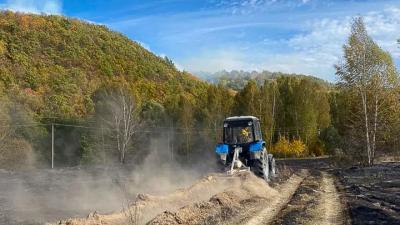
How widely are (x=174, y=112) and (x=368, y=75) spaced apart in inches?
1158

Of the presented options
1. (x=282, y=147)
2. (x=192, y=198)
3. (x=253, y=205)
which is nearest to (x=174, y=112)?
(x=282, y=147)

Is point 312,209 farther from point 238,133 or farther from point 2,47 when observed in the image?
point 2,47

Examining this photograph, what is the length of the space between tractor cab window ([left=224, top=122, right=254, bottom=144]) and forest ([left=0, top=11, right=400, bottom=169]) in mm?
15153

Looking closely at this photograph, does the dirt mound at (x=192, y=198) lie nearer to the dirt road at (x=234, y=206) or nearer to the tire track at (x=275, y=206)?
the dirt road at (x=234, y=206)

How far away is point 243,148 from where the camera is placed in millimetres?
18828

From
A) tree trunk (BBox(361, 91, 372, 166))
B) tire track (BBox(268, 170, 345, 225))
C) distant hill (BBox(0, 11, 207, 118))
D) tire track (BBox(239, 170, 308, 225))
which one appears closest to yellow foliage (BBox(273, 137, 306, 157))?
distant hill (BBox(0, 11, 207, 118))

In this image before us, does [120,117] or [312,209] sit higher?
[120,117]

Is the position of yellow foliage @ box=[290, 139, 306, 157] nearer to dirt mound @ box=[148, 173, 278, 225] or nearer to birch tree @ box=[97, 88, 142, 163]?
birch tree @ box=[97, 88, 142, 163]

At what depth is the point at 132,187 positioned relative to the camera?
18.5 m

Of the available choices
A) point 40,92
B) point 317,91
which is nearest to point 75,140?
point 40,92

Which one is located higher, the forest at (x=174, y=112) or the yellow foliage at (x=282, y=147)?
the forest at (x=174, y=112)

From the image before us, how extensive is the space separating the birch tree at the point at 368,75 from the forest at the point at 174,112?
0.22 feet

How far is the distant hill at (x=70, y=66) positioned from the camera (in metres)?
60.6

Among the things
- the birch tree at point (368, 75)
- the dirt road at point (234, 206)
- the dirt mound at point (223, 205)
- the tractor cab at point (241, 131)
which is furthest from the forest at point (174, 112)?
the dirt mound at point (223, 205)
